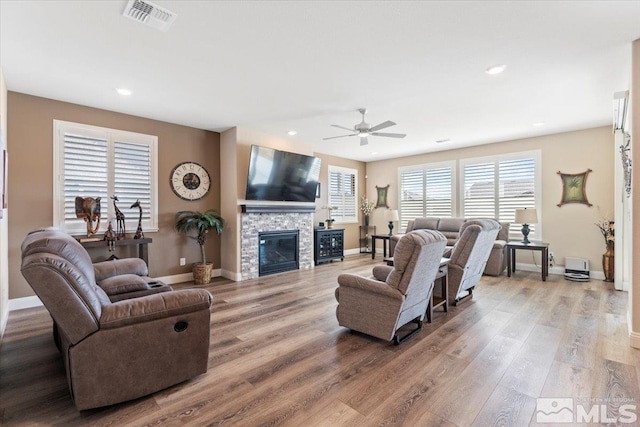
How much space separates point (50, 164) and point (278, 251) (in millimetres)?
3646

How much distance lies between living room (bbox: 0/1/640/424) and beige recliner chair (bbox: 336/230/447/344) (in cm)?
35

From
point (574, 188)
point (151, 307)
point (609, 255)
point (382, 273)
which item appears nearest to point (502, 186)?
point (574, 188)

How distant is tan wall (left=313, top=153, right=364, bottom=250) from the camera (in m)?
7.61

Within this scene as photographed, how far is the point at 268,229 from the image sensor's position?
5.77m

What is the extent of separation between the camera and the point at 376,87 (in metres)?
3.60

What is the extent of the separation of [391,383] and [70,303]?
207cm

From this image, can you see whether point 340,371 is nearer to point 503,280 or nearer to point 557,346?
point 557,346

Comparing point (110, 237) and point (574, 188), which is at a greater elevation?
point (574, 188)

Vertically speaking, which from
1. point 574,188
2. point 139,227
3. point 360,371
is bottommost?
point 360,371

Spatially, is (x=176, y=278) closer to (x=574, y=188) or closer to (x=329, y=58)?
(x=329, y=58)

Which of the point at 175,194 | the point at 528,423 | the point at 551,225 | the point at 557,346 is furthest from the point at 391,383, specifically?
the point at 551,225

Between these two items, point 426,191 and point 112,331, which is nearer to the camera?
point 112,331

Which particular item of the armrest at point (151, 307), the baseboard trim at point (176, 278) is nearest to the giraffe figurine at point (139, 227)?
the baseboard trim at point (176, 278)

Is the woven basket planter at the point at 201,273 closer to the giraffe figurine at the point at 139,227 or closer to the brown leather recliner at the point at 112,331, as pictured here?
the giraffe figurine at the point at 139,227
